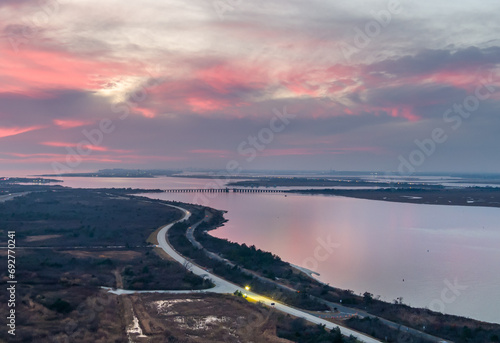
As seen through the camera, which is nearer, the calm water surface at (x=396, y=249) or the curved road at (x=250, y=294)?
the curved road at (x=250, y=294)

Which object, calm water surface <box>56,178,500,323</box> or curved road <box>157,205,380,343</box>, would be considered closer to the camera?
curved road <box>157,205,380,343</box>

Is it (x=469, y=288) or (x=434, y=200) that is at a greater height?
(x=434, y=200)

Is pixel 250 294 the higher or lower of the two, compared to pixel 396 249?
lower

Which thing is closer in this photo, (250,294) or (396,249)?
(250,294)

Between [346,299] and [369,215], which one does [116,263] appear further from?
[369,215]

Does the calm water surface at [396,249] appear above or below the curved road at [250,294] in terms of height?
above

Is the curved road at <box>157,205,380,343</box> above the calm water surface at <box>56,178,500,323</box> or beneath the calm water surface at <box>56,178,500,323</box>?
beneath

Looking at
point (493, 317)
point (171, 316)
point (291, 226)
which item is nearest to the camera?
point (171, 316)

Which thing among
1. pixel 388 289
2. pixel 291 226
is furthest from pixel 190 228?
pixel 388 289
